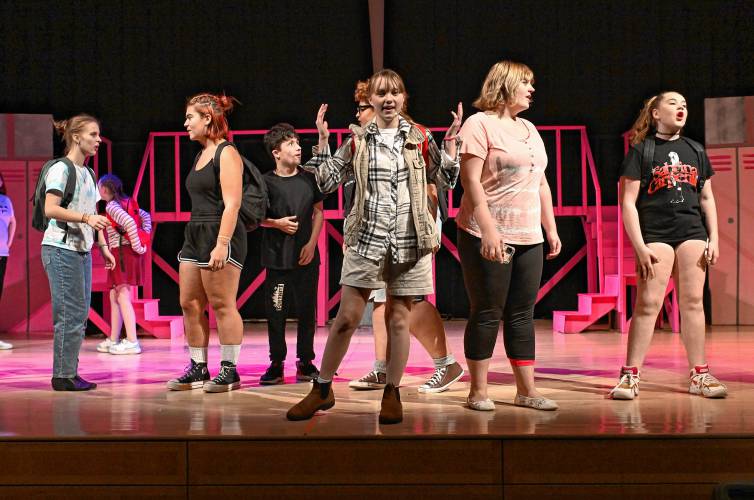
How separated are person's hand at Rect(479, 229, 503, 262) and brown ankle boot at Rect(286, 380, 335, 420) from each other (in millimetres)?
887

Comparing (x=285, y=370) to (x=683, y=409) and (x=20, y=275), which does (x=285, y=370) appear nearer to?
(x=683, y=409)

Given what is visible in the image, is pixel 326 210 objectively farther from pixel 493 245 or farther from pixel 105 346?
pixel 493 245

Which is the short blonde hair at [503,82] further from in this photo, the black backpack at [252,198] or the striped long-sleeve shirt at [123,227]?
the striped long-sleeve shirt at [123,227]

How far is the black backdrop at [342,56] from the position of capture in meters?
8.70

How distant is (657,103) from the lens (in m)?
4.33

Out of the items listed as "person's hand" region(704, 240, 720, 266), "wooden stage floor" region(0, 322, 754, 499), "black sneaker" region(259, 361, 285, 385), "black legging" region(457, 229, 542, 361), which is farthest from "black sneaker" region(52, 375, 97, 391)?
"person's hand" region(704, 240, 720, 266)

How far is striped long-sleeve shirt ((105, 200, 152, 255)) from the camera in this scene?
6.86m

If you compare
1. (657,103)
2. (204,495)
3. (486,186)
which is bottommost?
(204,495)

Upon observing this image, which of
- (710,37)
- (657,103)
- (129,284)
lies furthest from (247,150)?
(657,103)

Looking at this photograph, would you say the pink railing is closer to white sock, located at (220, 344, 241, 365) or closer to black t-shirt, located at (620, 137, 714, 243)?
white sock, located at (220, 344, 241, 365)

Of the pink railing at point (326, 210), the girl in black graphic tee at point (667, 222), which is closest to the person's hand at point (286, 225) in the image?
the girl in black graphic tee at point (667, 222)

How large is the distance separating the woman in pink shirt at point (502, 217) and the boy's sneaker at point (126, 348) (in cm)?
366

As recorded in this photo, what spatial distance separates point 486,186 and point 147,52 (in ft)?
19.3

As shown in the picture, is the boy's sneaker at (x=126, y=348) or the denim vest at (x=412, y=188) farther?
the boy's sneaker at (x=126, y=348)
